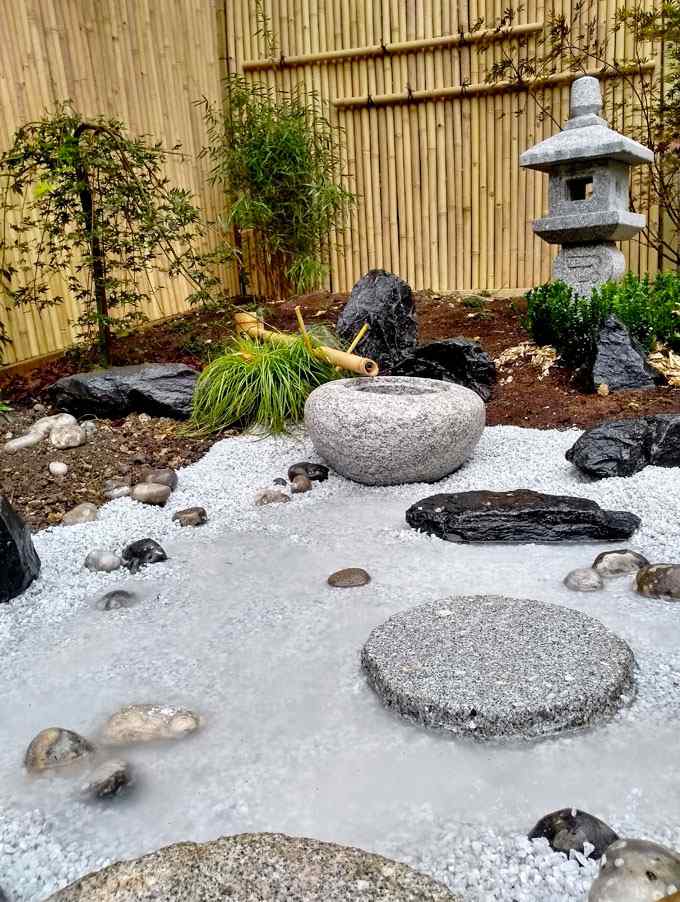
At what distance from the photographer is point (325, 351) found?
3.90 metres

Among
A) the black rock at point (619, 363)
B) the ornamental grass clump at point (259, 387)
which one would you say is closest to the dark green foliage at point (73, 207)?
the ornamental grass clump at point (259, 387)

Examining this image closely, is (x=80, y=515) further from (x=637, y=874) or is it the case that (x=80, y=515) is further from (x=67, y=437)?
(x=637, y=874)

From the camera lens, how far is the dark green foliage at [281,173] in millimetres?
5914

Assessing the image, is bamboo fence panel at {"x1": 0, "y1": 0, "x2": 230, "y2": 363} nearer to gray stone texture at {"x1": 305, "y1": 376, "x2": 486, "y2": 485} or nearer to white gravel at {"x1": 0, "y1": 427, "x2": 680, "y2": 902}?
gray stone texture at {"x1": 305, "y1": 376, "x2": 486, "y2": 485}

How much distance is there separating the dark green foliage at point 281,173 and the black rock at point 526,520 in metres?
3.99

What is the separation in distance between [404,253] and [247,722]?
A: 541 centimetres

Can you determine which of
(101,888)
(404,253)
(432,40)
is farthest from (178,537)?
(432,40)

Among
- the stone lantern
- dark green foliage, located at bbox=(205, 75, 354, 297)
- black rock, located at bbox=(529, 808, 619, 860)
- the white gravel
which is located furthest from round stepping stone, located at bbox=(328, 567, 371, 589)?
dark green foliage, located at bbox=(205, 75, 354, 297)

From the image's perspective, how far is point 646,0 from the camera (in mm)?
5492

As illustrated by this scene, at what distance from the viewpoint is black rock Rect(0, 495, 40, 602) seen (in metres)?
2.17

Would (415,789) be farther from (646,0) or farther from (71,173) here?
(646,0)

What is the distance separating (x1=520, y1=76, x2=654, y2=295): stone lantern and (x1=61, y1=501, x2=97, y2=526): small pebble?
3296 millimetres

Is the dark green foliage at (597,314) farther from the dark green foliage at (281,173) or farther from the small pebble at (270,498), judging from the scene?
the dark green foliage at (281,173)

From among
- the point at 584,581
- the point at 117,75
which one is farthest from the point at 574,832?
the point at 117,75
